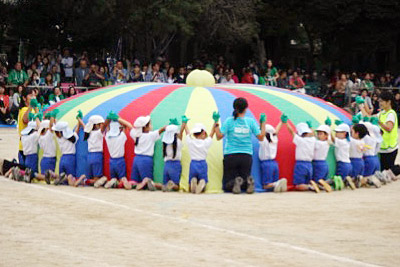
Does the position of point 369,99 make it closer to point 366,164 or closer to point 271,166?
point 366,164

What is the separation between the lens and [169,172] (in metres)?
12.1

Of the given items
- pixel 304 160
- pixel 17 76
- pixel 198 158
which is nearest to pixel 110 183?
pixel 198 158

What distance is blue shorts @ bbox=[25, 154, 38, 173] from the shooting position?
13.1m

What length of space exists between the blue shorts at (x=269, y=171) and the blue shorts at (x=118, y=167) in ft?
6.36

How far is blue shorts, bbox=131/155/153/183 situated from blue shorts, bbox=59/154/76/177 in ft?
3.10

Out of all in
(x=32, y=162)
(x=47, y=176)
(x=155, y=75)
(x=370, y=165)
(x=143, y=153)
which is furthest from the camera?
(x=155, y=75)

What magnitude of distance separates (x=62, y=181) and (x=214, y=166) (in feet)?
7.19

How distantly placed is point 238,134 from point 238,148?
0.62 ft

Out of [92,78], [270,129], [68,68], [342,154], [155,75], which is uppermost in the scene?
[68,68]

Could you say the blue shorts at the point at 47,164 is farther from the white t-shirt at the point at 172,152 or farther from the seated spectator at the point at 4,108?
the seated spectator at the point at 4,108

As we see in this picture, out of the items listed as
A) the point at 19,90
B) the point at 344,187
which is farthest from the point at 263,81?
the point at 344,187

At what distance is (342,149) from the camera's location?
12773mm

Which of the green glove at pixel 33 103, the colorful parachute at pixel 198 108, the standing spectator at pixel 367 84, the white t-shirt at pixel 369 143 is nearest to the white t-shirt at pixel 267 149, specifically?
the colorful parachute at pixel 198 108

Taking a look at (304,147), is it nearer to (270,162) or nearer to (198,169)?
(270,162)
